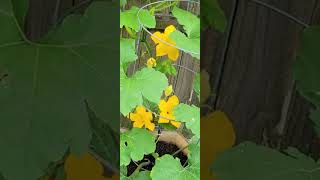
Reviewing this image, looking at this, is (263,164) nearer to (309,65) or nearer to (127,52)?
(309,65)

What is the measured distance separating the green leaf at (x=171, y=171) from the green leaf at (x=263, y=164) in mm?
242

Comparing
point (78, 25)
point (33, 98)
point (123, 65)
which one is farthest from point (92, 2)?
point (123, 65)

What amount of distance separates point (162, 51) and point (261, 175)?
406 millimetres

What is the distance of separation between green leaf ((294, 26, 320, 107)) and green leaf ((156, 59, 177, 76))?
40 cm

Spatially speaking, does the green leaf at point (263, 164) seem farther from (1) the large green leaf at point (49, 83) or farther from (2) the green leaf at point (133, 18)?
(2) the green leaf at point (133, 18)

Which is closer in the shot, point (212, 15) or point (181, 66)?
point (212, 15)

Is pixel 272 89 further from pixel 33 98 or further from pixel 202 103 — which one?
pixel 33 98

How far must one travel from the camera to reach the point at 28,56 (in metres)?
0.80

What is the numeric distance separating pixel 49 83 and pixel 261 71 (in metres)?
0.36

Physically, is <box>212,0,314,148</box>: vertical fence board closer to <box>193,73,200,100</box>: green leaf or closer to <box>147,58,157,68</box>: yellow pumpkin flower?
<box>193,73,200,100</box>: green leaf

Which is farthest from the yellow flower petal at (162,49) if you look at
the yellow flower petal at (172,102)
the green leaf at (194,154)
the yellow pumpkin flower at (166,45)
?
the green leaf at (194,154)

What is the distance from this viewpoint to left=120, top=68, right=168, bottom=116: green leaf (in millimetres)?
1056

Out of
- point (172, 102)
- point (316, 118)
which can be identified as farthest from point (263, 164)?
point (172, 102)

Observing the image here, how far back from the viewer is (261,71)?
2.78 feet
